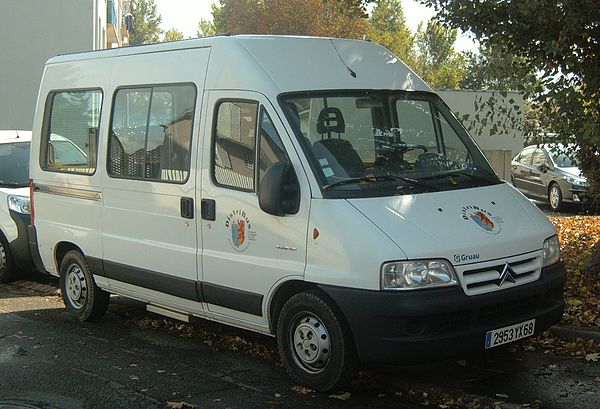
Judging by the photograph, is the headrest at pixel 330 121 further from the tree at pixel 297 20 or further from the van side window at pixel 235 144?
the tree at pixel 297 20

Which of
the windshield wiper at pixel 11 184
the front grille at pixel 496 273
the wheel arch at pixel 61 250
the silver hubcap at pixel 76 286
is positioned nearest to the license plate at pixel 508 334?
the front grille at pixel 496 273

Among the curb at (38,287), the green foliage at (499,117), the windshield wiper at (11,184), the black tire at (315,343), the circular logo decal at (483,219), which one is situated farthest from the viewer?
the windshield wiper at (11,184)

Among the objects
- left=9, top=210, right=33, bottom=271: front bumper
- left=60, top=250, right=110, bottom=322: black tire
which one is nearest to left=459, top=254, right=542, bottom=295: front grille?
left=60, top=250, right=110, bottom=322: black tire

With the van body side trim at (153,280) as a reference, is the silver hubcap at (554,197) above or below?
below

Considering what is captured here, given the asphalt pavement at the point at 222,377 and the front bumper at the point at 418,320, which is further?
the asphalt pavement at the point at 222,377

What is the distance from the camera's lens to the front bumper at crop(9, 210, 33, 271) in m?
10.8

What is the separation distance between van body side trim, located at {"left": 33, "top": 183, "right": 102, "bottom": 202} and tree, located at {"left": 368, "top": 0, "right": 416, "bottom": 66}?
4707 centimetres

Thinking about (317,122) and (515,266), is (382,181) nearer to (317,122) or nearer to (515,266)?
(317,122)

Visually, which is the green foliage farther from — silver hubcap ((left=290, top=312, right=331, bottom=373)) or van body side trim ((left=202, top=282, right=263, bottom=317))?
silver hubcap ((left=290, top=312, right=331, bottom=373))

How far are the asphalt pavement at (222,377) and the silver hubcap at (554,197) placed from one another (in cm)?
1370

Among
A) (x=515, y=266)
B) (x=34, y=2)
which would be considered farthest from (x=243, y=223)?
(x=34, y=2)

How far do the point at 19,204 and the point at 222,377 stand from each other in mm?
5515

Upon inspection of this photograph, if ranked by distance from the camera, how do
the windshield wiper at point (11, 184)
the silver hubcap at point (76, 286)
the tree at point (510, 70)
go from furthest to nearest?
the windshield wiper at point (11, 184)
the silver hubcap at point (76, 286)
the tree at point (510, 70)

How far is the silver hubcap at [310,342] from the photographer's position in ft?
19.5
